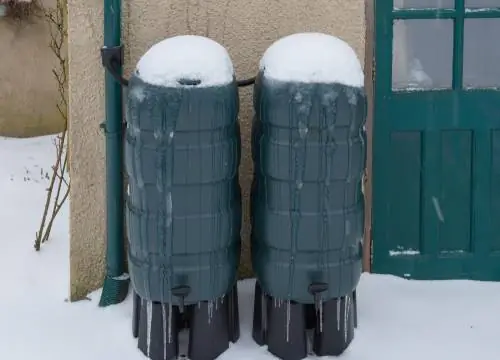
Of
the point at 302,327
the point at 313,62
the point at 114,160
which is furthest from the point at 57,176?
the point at 313,62

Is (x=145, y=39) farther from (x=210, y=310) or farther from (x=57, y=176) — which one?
(x=57, y=176)

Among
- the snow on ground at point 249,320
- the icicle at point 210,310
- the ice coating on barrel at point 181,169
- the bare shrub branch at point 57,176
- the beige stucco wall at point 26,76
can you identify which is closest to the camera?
the ice coating on barrel at point 181,169

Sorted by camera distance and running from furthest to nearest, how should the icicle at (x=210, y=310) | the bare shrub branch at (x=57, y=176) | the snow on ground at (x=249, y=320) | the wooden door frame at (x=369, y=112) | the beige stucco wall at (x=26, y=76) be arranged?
1. the beige stucco wall at (x=26, y=76)
2. the bare shrub branch at (x=57, y=176)
3. the wooden door frame at (x=369, y=112)
4. the snow on ground at (x=249, y=320)
5. the icicle at (x=210, y=310)

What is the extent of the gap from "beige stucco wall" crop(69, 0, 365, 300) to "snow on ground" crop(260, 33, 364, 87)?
1.40ft

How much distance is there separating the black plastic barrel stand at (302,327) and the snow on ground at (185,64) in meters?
0.95

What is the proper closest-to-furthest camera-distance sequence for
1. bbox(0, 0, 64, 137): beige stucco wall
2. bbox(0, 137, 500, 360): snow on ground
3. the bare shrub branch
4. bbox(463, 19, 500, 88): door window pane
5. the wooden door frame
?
1. bbox(0, 137, 500, 360): snow on ground
2. the wooden door frame
3. bbox(463, 19, 500, 88): door window pane
4. the bare shrub branch
5. bbox(0, 0, 64, 137): beige stucco wall

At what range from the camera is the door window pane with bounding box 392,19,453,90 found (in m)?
4.27

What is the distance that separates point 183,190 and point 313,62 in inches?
27.9

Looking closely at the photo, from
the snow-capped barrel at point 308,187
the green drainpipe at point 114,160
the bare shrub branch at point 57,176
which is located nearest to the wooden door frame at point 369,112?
the snow-capped barrel at point 308,187

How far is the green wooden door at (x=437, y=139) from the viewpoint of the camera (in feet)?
13.9

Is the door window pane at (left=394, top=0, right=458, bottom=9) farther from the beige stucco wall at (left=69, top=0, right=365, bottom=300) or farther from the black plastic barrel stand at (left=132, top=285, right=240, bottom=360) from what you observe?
the black plastic barrel stand at (left=132, top=285, right=240, bottom=360)

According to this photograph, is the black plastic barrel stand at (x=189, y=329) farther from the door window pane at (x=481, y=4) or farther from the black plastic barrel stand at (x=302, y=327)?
the door window pane at (x=481, y=4)

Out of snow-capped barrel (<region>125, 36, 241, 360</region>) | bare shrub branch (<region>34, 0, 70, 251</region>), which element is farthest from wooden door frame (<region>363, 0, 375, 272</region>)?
bare shrub branch (<region>34, 0, 70, 251</region>)

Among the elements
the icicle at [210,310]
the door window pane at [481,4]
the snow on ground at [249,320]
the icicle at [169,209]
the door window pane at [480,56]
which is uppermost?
the door window pane at [481,4]
